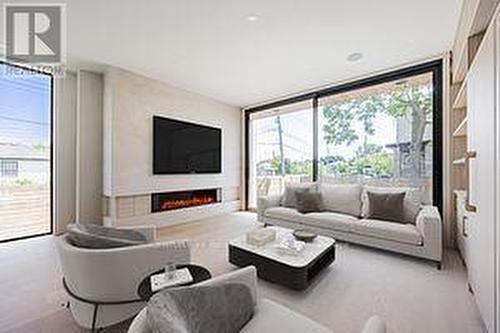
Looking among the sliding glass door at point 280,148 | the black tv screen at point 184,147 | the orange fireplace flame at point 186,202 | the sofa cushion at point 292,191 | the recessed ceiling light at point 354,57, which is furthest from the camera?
the sliding glass door at point 280,148

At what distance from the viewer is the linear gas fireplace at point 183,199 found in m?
4.93

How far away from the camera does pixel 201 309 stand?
1.00 m

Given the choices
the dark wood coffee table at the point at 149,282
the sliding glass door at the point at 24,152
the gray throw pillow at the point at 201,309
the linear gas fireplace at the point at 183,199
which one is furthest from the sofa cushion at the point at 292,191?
the sliding glass door at the point at 24,152

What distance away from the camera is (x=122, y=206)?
4.36 metres

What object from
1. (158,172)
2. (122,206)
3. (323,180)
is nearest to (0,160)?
(122,206)

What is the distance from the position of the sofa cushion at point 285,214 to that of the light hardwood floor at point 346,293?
36.0 inches

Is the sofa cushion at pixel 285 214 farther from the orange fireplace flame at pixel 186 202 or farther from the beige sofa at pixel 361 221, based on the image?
the orange fireplace flame at pixel 186 202

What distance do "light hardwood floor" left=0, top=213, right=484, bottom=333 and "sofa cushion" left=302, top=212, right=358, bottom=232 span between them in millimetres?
349

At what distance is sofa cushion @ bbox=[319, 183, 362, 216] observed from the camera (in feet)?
13.5

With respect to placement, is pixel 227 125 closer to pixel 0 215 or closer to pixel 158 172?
pixel 158 172

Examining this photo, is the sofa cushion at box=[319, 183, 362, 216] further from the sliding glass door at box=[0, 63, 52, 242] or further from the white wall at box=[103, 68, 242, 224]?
the sliding glass door at box=[0, 63, 52, 242]

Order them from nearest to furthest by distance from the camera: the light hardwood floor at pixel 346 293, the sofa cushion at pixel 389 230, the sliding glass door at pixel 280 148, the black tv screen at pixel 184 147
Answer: the light hardwood floor at pixel 346 293 < the sofa cushion at pixel 389 230 < the black tv screen at pixel 184 147 < the sliding glass door at pixel 280 148

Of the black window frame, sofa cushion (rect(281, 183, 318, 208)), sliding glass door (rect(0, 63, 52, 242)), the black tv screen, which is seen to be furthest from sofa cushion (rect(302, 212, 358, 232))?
sliding glass door (rect(0, 63, 52, 242))

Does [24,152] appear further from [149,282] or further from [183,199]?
[149,282]
